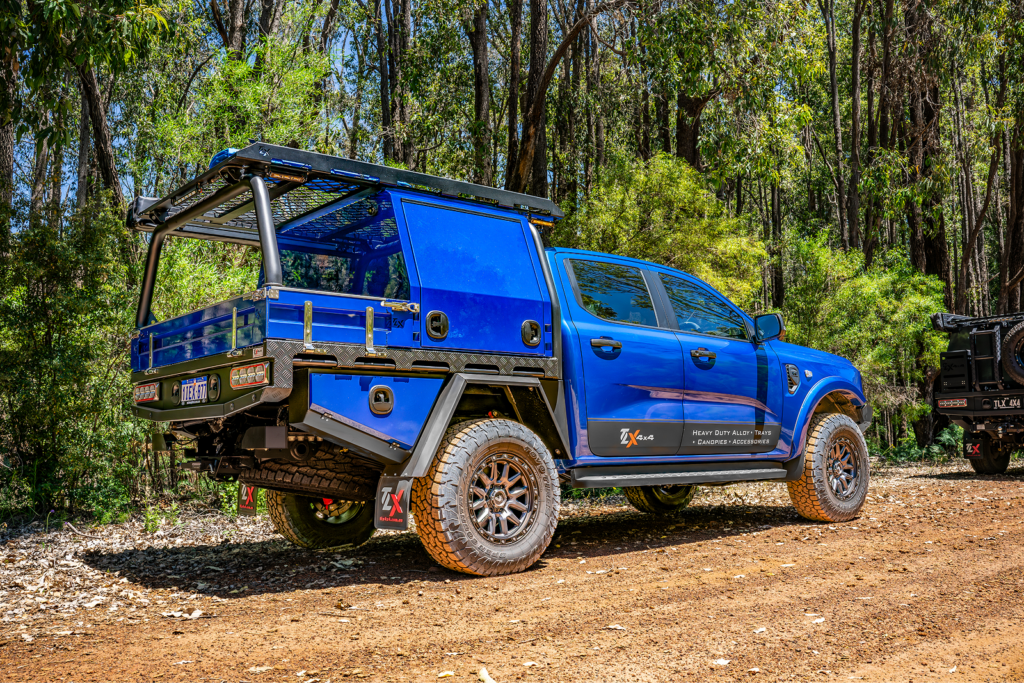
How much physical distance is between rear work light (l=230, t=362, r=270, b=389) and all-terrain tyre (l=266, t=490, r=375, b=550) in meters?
1.70

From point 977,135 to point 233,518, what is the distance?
699 inches

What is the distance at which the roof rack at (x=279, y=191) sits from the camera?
14.9ft

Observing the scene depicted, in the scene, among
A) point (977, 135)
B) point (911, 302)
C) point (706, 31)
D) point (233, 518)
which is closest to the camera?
point (233, 518)

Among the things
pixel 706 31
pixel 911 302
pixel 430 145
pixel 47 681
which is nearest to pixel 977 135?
pixel 911 302

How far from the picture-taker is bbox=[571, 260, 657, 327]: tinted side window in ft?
19.3

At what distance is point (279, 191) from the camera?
5016 mm

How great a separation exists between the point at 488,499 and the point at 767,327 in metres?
3.07

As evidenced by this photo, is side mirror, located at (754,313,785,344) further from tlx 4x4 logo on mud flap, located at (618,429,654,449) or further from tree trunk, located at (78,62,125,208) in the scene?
tree trunk, located at (78,62,125,208)

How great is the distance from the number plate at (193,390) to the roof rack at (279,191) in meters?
1.08

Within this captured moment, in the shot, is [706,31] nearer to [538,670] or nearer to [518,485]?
[518,485]

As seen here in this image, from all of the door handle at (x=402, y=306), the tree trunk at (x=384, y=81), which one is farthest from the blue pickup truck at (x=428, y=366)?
the tree trunk at (x=384, y=81)

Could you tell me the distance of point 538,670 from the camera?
10.2 feet

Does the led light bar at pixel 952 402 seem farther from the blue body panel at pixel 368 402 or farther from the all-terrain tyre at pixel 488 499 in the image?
the blue body panel at pixel 368 402

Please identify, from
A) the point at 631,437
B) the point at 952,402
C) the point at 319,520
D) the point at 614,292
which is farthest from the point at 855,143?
the point at 319,520
